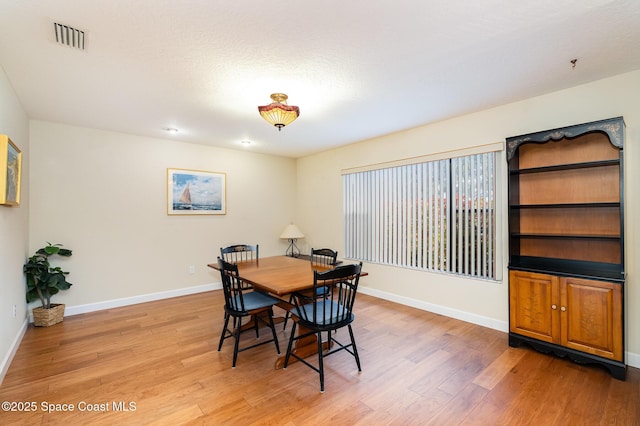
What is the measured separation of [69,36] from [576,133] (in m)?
3.90

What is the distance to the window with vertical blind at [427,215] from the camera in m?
3.41

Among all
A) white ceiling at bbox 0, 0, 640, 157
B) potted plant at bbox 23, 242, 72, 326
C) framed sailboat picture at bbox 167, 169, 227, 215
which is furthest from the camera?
framed sailboat picture at bbox 167, 169, 227, 215

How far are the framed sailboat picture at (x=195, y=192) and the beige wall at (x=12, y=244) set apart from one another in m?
1.62

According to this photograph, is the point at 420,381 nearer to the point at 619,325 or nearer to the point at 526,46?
the point at 619,325

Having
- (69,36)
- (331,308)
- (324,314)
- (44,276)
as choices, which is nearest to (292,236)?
(331,308)

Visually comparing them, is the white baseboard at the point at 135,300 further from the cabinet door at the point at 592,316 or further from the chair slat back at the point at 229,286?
the cabinet door at the point at 592,316

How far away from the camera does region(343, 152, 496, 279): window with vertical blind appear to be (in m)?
3.41

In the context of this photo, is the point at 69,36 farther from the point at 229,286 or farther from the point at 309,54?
the point at 229,286

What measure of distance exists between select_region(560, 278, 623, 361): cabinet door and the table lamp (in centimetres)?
394

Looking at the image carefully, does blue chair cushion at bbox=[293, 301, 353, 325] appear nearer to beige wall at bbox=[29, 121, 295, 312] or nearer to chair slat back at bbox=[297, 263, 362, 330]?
chair slat back at bbox=[297, 263, 362, 330]

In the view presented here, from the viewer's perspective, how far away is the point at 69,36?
193 cm

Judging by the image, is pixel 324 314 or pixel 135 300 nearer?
pixel 324 314

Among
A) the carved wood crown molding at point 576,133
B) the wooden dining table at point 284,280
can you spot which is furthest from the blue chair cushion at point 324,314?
the carved wood crown molding at point 576,133

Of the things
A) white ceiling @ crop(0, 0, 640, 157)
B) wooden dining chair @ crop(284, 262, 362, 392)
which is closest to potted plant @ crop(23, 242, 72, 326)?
white ceiling @ crop(0, 0, 640, 157)
